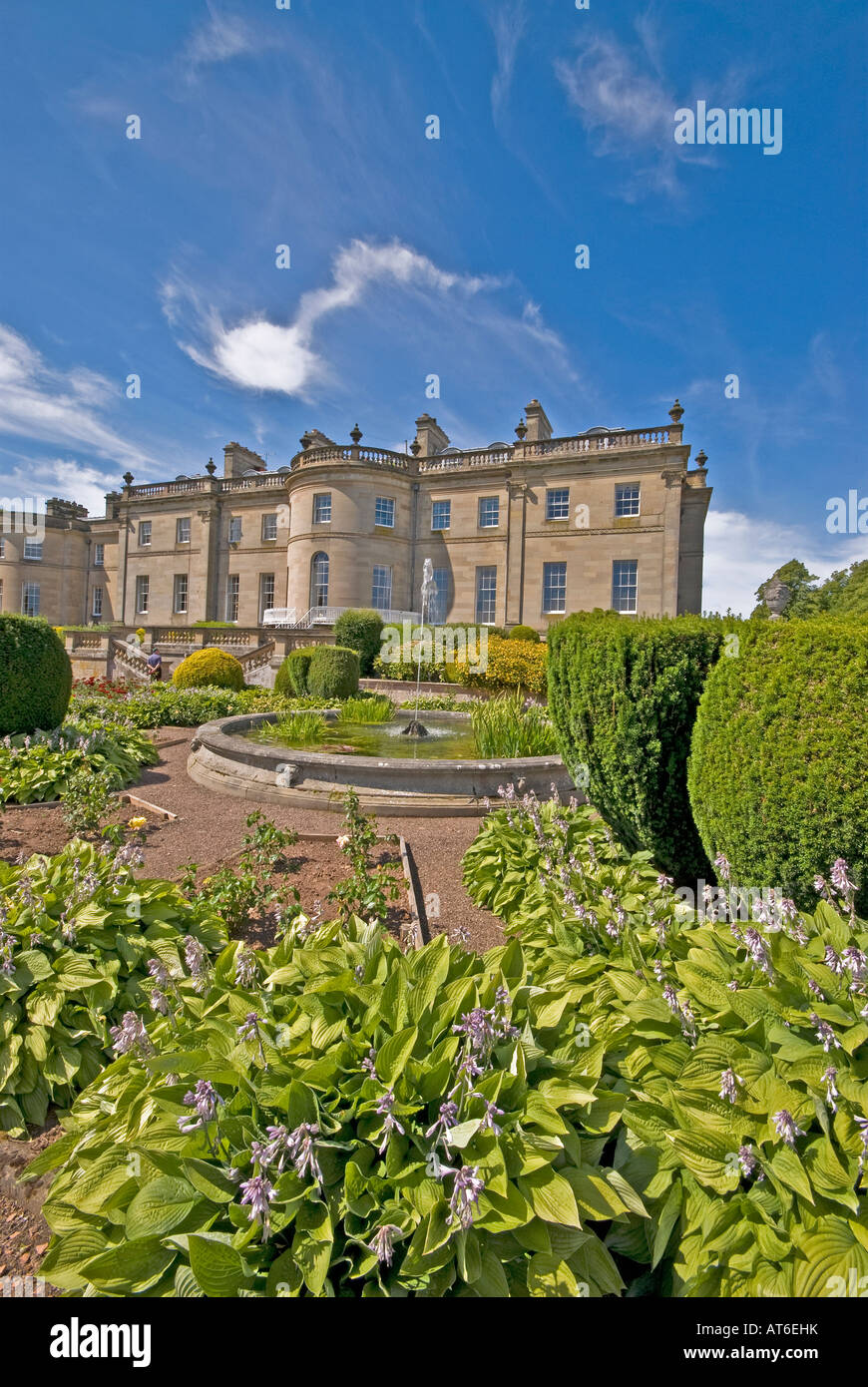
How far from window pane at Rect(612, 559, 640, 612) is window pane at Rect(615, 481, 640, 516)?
1.95 meters

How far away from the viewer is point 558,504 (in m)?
25.3

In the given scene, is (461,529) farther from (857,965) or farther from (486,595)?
(857,965)

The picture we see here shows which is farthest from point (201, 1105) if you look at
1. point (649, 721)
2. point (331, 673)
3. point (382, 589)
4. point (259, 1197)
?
point (382, 589)

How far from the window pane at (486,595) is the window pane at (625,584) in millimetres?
5241

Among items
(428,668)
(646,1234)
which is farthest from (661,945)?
(428,668)

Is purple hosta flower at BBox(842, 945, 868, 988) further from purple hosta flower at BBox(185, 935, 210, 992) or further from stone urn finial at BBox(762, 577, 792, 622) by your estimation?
stone urn finial at BBox(762, 577, 792, 622)

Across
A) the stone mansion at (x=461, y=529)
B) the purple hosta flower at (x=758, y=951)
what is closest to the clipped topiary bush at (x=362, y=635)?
the stone mansion at (x=461, y=529)

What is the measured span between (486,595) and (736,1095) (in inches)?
1033

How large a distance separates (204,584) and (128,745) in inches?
1019

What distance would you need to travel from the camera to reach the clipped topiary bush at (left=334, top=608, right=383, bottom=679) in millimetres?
20625

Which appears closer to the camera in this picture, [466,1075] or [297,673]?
[466,1075]

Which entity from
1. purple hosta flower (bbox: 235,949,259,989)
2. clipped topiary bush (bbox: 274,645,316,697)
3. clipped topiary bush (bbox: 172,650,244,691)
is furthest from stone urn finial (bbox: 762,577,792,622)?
purple hosta flower (bbox: 235,949,259,989)

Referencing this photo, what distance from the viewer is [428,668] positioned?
20.1m

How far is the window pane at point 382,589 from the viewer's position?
2662cm
